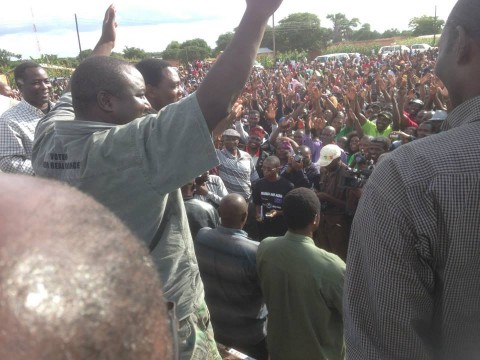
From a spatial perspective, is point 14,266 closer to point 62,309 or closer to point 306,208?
point 62,309

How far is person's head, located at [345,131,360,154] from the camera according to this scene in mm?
6082

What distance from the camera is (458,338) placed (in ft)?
3.96

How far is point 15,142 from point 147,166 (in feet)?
6.06

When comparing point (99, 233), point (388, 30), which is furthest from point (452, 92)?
point (388, 30)

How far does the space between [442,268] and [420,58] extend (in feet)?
65.7

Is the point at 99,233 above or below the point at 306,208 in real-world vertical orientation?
above

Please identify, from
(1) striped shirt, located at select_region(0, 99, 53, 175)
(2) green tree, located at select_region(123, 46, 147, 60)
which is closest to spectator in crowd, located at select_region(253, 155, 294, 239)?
(1) striped shirt, located at select_region(0, 99, 53, 175)

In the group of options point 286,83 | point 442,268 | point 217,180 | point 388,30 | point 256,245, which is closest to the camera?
point 442,268

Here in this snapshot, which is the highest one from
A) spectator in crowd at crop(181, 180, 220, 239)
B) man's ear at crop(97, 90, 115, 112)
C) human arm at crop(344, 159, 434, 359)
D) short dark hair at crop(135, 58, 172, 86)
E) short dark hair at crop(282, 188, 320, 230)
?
short dark hair at crop(135, 58, 172, 86)

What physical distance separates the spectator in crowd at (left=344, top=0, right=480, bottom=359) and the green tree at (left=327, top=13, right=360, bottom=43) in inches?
3671

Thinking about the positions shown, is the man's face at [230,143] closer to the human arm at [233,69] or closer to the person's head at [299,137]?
the person's head at [299,137]

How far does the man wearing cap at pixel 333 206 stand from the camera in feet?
14.5

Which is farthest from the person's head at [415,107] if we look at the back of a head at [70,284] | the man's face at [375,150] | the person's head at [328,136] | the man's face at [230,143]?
the back of a head at [70,284]

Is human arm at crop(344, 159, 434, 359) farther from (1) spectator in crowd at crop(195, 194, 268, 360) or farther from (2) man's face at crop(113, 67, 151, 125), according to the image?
(1) spectator in crowd at crop(195, 194, 268, 360)
